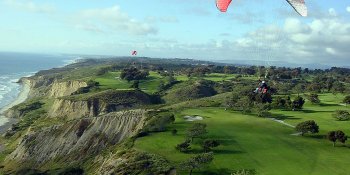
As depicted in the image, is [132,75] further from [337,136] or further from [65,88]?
[337,136]

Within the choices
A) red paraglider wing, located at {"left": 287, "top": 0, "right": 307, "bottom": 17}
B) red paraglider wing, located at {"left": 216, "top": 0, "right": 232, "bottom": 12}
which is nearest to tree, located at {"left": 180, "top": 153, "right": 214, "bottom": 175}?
red paraglider wing, located at {"left": 216, "top": 0, "right": 232, "bottom": 12}

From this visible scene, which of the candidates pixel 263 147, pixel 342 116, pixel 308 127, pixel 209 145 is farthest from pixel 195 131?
pixel 342 116

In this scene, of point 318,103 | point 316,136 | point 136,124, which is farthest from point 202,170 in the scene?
point 318,103

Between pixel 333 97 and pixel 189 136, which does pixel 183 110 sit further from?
pixel 333 97

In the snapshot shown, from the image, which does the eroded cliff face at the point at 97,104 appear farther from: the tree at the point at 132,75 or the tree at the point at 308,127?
the tree at the point at 308,127

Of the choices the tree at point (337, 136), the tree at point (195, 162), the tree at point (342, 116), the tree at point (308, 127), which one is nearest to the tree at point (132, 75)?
the tree at point (342, 116)

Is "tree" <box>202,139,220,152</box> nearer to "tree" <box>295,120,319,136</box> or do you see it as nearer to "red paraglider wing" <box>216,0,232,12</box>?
"tree" <box>295,120,319,136</box>
